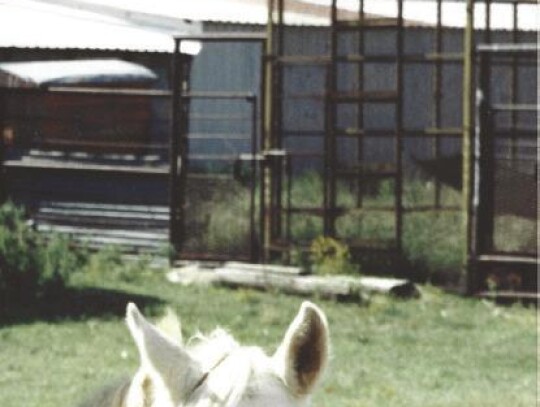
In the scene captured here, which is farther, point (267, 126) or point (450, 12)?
point (450, 12)

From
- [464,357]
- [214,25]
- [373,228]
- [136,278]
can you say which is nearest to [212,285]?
[136,278]

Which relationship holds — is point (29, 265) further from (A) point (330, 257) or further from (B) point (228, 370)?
(B) point (228, 370)

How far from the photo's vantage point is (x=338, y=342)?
10750 mm

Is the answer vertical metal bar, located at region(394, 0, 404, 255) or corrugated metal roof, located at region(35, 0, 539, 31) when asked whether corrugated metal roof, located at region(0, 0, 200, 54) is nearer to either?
corrugated metal roof, located at region(35, 0, 539, 31)

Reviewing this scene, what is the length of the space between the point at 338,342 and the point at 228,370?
7386 millimetres

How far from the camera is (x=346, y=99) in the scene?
1385cm

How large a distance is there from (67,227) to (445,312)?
176 inches

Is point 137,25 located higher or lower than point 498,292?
higher

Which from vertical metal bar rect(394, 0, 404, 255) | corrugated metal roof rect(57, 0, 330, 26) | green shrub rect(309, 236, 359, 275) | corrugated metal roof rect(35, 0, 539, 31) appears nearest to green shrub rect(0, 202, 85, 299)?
green shrub rect(309, 236, 359, 275)

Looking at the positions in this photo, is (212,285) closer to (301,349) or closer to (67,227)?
(67,227)

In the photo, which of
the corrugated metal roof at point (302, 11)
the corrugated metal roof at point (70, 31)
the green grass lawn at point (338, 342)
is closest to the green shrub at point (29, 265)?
the green grass lawn at point (338, 342)

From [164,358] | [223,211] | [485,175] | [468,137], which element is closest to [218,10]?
[223,211]

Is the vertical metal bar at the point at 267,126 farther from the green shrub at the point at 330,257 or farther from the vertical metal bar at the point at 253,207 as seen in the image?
the green shrub at the point at 330,257

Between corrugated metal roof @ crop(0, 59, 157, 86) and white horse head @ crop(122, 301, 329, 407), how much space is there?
14684 mm
